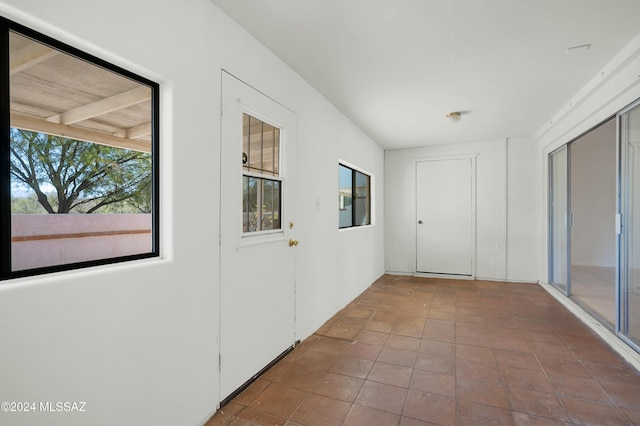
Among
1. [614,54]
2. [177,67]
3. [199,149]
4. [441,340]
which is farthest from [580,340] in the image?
[177,67]

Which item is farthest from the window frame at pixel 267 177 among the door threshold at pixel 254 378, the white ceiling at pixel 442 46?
the door threshold at pixel 254 378

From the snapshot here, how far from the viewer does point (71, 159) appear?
1.35 meters

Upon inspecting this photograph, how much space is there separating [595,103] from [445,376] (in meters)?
3.02

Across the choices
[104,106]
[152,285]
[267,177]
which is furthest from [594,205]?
[104,106]

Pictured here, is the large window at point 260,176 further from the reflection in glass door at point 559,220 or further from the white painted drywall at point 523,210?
the white painted drywall at point 523,210

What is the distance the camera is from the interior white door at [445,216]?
19.0 ft

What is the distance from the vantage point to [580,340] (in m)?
2.99

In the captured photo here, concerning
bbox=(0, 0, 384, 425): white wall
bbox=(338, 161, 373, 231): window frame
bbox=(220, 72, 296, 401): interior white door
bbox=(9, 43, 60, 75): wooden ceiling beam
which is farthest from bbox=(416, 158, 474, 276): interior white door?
bbox=(9, 43, 60, 75): wooden ceiling beam

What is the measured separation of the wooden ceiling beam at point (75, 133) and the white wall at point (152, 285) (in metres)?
0.15

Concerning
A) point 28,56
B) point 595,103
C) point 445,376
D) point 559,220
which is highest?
point 595,103

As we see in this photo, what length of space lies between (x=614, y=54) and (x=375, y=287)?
3.92 m

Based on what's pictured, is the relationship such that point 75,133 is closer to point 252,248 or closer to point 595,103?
point 252,248

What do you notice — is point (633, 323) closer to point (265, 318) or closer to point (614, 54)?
point (614, 54)

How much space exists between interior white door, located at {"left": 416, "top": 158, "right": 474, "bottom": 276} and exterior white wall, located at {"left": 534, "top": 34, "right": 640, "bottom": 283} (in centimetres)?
117
